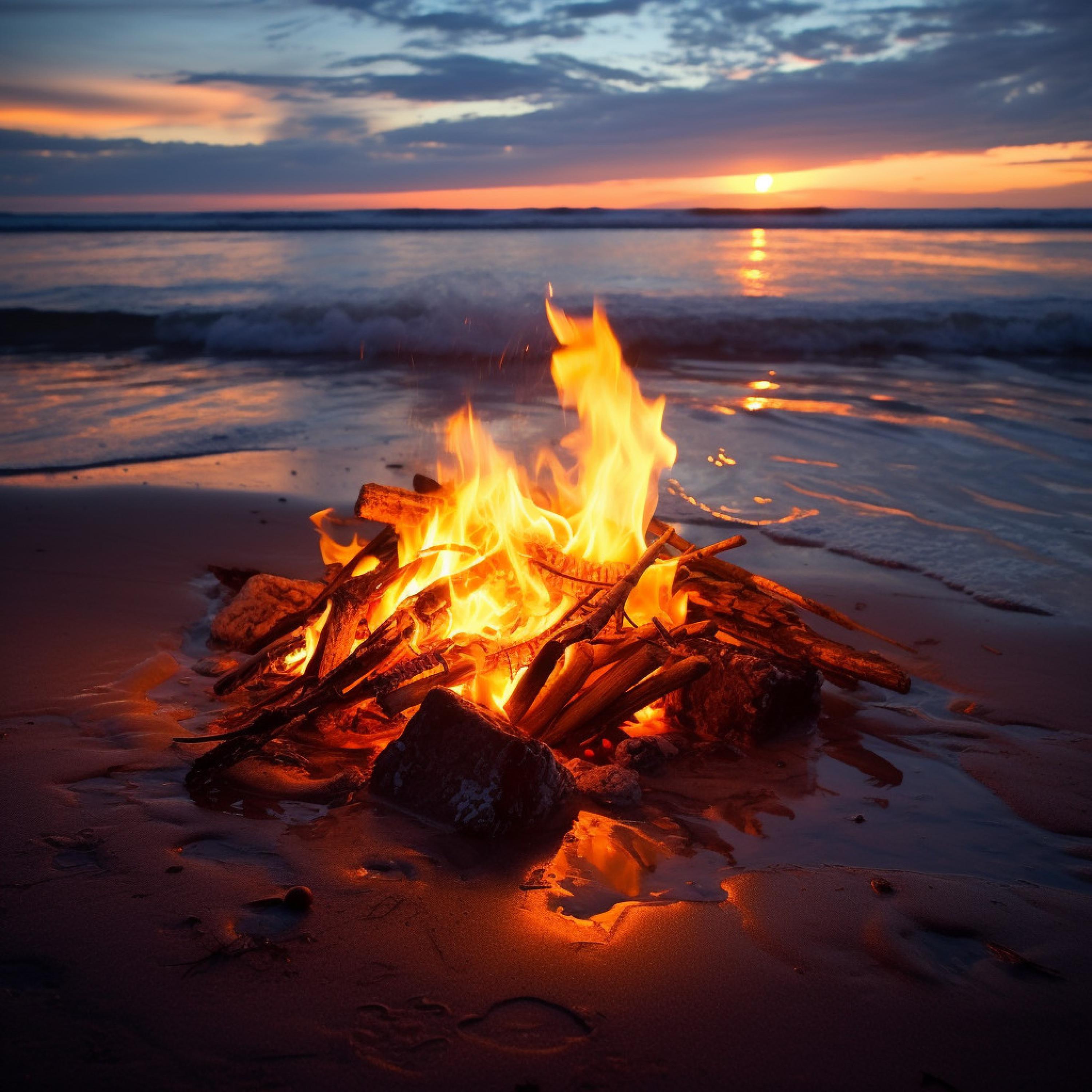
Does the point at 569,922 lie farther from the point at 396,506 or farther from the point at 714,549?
the point at 396,506

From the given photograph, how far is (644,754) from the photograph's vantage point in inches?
132

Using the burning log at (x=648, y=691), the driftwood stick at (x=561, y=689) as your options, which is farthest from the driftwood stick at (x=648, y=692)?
the driftwood stick at (x=561, y=689)

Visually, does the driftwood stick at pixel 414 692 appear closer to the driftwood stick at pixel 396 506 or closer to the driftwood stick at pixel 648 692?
the driftwood stick at pixel 648 692

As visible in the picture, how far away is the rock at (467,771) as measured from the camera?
2748 mm

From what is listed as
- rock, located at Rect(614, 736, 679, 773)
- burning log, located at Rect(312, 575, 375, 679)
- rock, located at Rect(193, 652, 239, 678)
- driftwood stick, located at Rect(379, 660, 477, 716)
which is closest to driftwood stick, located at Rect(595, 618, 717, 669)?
rock, located at Rect(614, 736, 679, 773)

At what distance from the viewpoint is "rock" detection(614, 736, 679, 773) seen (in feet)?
10.9

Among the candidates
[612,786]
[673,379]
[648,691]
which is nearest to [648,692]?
[648,691]

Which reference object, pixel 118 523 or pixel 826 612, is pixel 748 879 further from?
pixel 118 523

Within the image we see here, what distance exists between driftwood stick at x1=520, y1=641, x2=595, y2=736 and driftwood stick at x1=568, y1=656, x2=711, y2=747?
0.11m

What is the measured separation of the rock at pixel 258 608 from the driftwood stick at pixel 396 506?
61cm

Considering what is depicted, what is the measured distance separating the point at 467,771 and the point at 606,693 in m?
0.78

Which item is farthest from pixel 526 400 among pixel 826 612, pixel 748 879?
pixel 748 879

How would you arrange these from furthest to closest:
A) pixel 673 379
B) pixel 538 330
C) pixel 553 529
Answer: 1. pixel 538 330
2. pixel 673 379
3. pixel 553 529

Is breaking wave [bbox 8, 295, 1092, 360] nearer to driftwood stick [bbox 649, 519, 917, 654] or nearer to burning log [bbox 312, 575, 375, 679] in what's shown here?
driftwood stick [bbox 649, 519, 917, 654]
